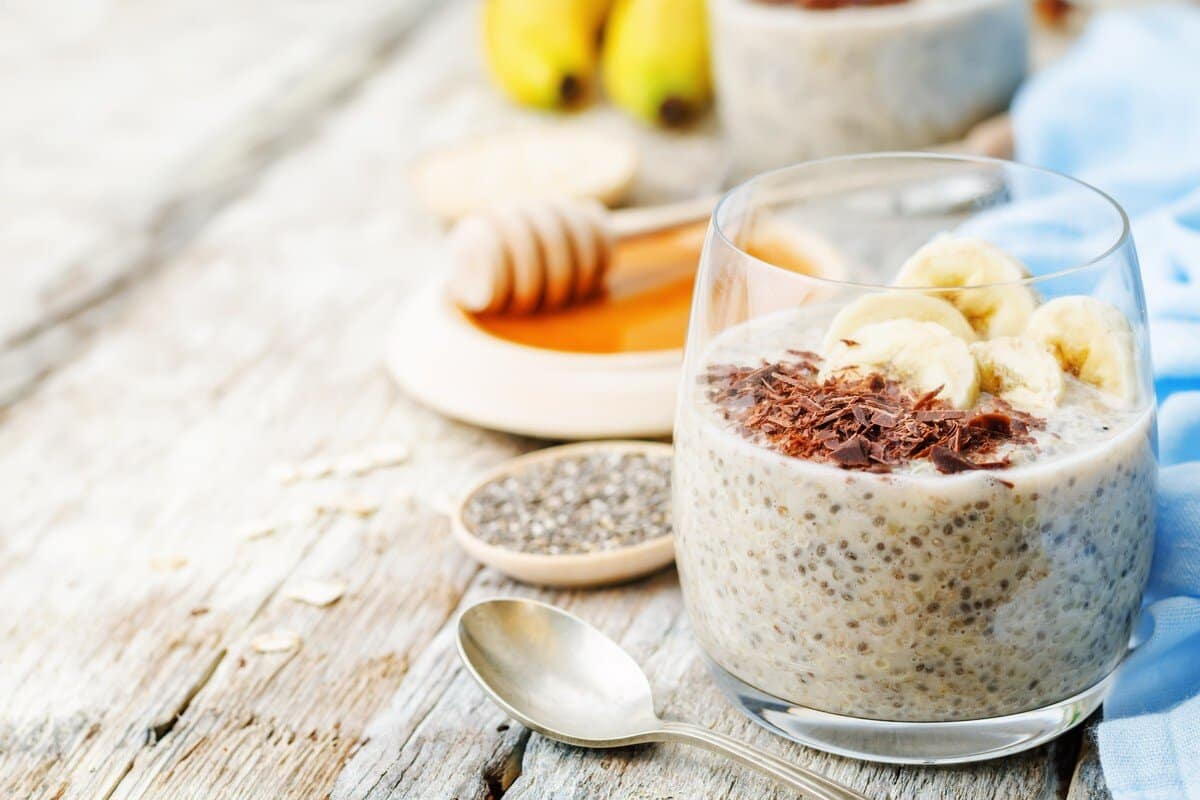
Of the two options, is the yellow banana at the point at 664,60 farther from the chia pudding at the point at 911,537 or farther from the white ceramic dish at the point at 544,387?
the chia pudding at the point at 911,537

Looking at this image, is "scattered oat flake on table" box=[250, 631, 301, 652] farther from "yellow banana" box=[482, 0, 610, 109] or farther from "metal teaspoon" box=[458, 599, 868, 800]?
"yellow banana" box=[482, 0, 610, 109]

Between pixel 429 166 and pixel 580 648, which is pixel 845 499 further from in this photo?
pixel 429 166

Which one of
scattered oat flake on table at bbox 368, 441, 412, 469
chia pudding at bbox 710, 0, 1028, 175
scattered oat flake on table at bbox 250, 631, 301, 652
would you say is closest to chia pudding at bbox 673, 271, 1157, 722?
scattered oat flake on table at bbox 250, 631, 301, 652

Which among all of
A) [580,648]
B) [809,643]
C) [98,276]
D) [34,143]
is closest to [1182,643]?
[809,643]

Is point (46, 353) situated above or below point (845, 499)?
below

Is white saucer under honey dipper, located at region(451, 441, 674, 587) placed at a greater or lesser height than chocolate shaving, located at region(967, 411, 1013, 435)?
lesser

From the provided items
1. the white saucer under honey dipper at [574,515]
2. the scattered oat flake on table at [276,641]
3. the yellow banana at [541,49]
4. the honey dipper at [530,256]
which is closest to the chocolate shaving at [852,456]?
the white saucer under honey dipper at [574,515]
